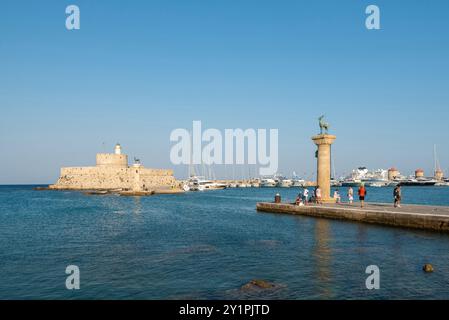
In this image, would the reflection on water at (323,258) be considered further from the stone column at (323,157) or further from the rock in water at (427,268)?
the stone column at (323,157)

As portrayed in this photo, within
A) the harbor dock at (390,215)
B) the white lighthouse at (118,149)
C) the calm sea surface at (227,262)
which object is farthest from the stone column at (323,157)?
the white lighthouse at (118,149)

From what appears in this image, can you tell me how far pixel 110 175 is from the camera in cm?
12444

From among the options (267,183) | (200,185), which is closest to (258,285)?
(200,185)

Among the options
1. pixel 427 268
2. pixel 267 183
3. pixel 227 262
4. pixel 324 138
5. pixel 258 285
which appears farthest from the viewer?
pixel 267 183

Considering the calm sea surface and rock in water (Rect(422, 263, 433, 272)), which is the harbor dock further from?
rock in water (Rect(422, 263, 433, 272))

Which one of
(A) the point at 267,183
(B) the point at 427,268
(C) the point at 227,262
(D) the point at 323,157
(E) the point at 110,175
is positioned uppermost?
(D) the point at 323,157

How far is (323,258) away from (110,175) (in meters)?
116

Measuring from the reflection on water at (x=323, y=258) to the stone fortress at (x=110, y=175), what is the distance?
103 metres

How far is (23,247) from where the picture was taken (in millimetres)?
20266

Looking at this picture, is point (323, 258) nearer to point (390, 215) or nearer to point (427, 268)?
point (427, 268)

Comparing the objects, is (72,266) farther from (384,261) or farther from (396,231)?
(396,231)

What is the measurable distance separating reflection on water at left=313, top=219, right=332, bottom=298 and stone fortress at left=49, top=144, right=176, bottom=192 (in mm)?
102943

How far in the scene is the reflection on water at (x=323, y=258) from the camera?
38.2 feet
